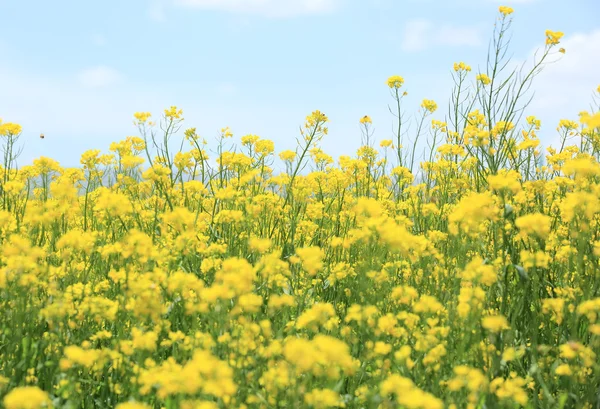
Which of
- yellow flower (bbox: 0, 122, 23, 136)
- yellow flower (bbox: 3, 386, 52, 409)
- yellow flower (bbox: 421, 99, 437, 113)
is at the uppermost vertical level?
yellow flower (bbox: 421, 99, 437, 113)

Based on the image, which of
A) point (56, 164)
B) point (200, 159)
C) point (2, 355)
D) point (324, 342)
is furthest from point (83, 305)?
point (56, 164)

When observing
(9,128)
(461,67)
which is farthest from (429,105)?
(9,128)

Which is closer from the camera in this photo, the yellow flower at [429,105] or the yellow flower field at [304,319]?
the yellow flower field at [304,319]

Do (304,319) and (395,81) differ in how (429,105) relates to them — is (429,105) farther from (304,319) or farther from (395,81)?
(304,319)

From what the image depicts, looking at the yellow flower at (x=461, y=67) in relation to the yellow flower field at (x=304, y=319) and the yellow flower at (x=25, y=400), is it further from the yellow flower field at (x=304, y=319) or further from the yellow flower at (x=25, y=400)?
the yellow flower at (x=25, y=400)

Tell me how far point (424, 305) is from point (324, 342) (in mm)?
735

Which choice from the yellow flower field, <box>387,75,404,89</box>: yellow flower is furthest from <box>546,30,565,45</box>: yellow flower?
<box>387,75,404,89</box>: yellow flower

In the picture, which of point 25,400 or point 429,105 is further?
point 429,105

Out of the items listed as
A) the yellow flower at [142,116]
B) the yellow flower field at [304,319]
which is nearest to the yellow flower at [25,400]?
the yellow flower field at [304,319]

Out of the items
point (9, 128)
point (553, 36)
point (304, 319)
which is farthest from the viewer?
point (9, 128)

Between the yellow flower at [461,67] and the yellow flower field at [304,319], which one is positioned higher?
the yellow flower at [461,67]

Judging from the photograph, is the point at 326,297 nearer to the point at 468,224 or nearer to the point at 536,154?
the point at 468,224

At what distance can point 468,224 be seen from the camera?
2.41m

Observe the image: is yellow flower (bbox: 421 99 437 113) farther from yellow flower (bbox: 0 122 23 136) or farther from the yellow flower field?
yellow flower (bbox: 0 122 23 136)
